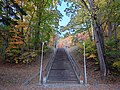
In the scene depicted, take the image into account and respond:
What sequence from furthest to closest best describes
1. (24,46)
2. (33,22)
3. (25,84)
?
(33,22) < (24,46) < (25,84)

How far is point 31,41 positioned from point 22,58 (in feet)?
14.2

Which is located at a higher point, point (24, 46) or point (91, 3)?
point (91, 3)

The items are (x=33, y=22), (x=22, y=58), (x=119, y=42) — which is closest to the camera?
(x=119, y=42)

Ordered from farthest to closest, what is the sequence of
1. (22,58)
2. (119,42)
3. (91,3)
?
(22,58) → (119,42) → (91,3)

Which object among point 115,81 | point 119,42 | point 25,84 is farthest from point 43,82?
point 119,42

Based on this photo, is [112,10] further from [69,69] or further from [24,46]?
[24,46]

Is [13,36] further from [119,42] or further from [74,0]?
[119,42]

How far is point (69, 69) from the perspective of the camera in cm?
1975

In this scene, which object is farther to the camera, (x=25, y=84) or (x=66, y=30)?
(x=66, y=30)

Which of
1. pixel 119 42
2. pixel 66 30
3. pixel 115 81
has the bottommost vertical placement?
pixel 115 81

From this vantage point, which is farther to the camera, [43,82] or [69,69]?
[69,69]

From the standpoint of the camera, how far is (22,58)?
68.2 feet

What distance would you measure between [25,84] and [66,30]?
13055mm

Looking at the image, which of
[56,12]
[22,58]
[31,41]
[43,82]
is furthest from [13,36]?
[56,12]
